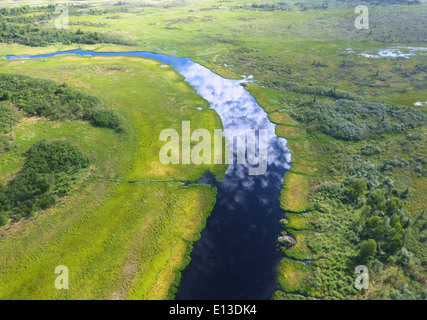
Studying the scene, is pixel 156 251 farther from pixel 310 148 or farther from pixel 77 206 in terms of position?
pixel 310 148

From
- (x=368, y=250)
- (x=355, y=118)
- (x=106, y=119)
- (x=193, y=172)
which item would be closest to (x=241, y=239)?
(x=368, y=250)

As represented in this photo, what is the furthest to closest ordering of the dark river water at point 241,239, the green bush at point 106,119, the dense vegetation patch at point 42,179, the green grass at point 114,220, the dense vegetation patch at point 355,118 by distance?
the green bush at point 106,119 < the dense vegetation patch at point 355,118 < the dense vegetation patch at point 42,179 < the green grass at point 114,220 < the dark river water at point 241,239

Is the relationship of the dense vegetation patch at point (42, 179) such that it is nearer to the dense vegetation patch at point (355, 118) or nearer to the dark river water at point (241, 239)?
the dark river water at point (241, 239)

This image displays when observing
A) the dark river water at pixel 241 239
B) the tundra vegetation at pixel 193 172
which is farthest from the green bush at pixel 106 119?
the dark river water at pixel 241 239

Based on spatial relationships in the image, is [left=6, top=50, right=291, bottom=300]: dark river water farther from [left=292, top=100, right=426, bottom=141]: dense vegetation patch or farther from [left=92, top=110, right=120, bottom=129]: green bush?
[left=92, top=110, right=120, bottom=129]: green bush
